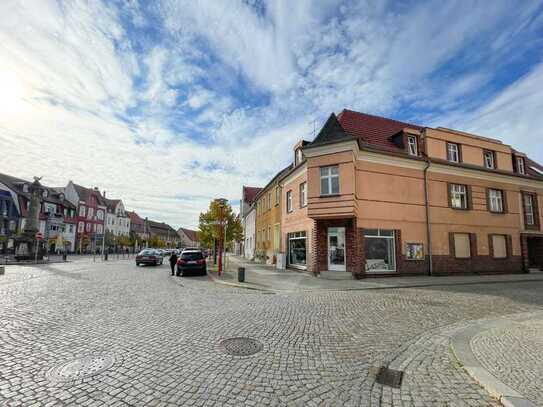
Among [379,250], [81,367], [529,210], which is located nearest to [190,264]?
[379,250]

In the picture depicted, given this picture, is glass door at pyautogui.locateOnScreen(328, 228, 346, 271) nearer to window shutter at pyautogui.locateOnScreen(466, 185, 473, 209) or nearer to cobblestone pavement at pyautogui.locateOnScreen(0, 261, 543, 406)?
cobblestone pavement at pyautogui.locateOnScreen(0, 261, 543, 406)

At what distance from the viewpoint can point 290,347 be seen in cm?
517

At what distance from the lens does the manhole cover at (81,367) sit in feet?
12.7

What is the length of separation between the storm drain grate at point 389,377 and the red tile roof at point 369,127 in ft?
49.5

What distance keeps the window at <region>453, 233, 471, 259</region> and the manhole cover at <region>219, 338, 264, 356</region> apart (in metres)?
18.5

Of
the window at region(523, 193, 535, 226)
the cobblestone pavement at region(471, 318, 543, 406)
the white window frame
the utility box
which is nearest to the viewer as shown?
the cobblestone pavement at region(471, 318, 543, 406)

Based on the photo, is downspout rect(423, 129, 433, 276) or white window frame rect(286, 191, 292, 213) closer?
downspout rect(423, 129, 433, 276)

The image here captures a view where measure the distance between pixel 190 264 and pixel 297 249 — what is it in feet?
25.0

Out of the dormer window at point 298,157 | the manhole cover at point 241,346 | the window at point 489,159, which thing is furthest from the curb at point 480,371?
the window at point 489,159

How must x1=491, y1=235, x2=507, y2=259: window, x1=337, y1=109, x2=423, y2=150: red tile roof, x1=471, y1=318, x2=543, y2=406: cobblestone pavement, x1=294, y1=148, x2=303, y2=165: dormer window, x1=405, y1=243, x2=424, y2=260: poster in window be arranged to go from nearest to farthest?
x1=471, y1=318, x2=543, y2=406: cobblestone pavement
x1=405, y1=243, x2=424, y2=260: poster in window
x1=337, y1=109, x2=423, y2=150: red tile roof
x1=491, y1=235, x2=507, y2=259: window
x1=294, y1=148, x2=303, y2=165: dormer window

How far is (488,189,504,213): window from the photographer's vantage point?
2078cm

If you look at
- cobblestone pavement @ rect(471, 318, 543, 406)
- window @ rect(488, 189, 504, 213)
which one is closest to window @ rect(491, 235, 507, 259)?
window @ rect(488, 189, 504, 213)

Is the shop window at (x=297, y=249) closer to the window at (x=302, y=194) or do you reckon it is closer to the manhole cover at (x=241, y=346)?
the window at (x=302, y=194)

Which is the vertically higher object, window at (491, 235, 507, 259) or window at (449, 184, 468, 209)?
window at (449, 184, 468, 209)
